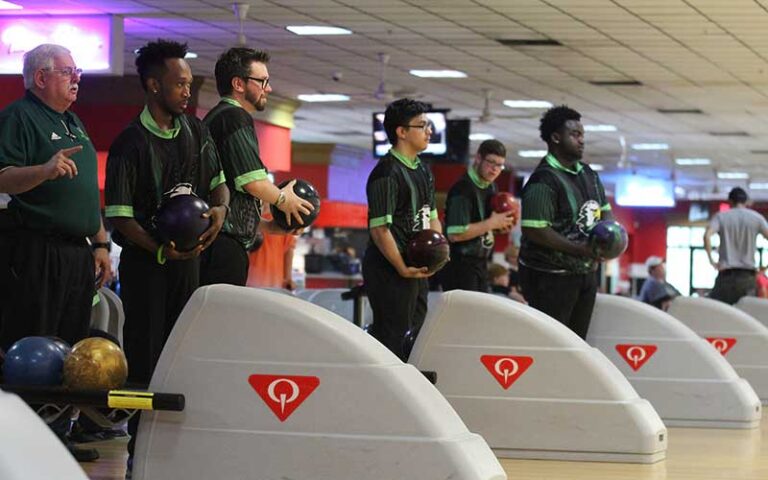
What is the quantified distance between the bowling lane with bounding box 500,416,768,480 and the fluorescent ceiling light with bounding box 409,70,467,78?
8.82m

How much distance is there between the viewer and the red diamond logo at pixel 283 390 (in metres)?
3.69

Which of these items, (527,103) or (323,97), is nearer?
(323,97)

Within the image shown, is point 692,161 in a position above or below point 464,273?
above

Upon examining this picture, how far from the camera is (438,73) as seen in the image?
1412 cm

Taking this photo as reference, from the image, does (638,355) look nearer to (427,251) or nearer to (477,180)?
(477,180)

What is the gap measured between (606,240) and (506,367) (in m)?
1.05

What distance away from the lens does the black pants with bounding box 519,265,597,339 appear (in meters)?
5.88

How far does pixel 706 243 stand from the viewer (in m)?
10.4

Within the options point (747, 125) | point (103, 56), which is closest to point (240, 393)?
point (103, 56)

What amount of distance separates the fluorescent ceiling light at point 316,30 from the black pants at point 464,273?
4.95m

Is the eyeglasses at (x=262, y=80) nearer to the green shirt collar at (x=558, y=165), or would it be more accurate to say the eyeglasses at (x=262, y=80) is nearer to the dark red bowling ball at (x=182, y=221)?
the dark red bowling ball at (x=182, y=221)

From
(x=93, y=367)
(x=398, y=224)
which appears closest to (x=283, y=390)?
(x=93, y=367)

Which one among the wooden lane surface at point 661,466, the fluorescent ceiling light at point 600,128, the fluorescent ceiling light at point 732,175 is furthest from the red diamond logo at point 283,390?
the fluorescent ceiling light at point 732,175

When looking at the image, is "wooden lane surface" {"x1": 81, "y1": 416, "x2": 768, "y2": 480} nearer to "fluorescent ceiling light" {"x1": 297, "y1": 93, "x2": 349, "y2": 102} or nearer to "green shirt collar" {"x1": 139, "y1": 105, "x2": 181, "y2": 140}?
"green shirt collar" {"x1": 139, "y1": 105, "x2": 181, "y2": 140}
